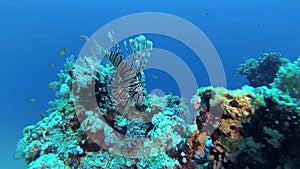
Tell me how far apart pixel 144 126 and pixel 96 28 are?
87.1 metres

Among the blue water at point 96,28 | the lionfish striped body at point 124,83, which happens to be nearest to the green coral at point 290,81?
the lionfish striped body at point 124,83

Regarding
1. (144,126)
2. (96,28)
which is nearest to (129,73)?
(144,126)

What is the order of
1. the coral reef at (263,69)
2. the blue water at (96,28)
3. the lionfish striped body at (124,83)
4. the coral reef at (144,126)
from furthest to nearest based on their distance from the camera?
the blue water at (96,28) < the coral reef at (263,69) < the lionfish striped body at (124,83) < the coral reef at (144,126)

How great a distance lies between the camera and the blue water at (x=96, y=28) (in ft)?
185

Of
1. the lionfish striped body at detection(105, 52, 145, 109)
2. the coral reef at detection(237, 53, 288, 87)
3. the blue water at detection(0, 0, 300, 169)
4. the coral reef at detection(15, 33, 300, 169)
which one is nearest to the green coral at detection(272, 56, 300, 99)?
the coral reef at detection(15, 33, 300, 169)

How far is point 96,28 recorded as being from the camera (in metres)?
87.8

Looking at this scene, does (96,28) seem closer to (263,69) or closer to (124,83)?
(263,69)

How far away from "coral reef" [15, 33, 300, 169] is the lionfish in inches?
0.6

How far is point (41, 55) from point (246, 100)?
238 ft

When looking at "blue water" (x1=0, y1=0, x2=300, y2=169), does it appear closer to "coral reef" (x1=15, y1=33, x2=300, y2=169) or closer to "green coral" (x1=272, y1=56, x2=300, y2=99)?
"coral reef" (x1=15, y1=33, x2=300, y2=169)

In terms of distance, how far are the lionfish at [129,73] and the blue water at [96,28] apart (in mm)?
40647

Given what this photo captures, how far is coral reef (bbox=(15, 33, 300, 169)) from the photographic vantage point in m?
2.68

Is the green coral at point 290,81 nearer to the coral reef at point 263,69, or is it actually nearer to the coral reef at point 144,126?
the coral reef at point 144,126

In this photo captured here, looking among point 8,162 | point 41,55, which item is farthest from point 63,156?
point 41,55
